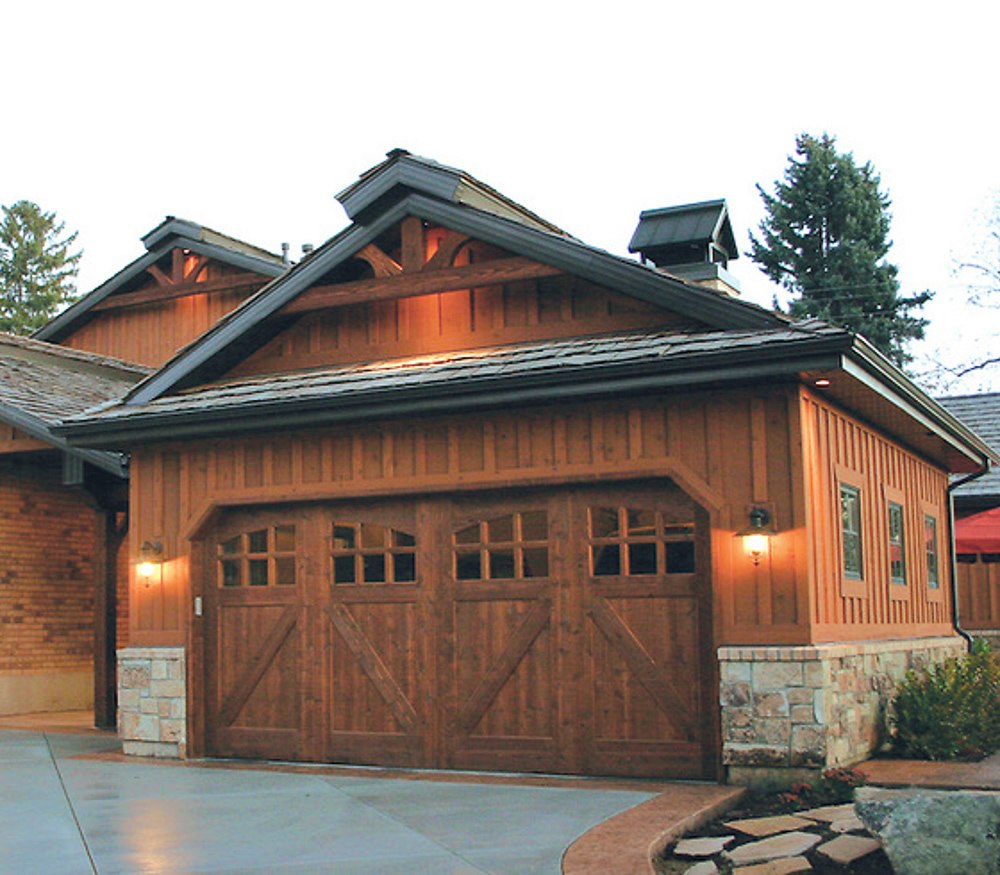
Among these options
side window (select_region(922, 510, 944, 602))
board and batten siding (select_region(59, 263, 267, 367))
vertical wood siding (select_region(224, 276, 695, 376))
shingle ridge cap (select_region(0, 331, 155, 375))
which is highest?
board and batten siding (select_region(59, 263, 267, 367))

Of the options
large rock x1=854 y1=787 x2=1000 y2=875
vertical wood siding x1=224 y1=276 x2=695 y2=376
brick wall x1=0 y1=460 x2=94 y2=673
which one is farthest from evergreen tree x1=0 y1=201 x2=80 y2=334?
large rock x1=854 y1=787 x2=1000 y2=875

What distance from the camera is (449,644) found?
11.3m

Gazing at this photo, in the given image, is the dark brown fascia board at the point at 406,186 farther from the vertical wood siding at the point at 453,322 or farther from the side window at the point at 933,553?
the side window at the point at 933,553

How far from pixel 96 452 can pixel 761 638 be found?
26.5 feet

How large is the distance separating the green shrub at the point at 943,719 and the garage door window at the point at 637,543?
2.46 meters

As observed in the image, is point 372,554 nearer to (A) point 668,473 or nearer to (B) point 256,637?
(B) point 256,637

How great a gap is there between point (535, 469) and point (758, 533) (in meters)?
1.96

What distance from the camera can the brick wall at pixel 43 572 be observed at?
1670cm

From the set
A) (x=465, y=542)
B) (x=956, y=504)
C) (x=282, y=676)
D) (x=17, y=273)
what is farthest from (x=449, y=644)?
(x=17, y=273)

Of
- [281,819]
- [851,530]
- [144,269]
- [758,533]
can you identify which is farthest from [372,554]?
[144,269]

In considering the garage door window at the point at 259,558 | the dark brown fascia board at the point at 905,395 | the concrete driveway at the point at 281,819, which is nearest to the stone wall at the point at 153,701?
the concrete driveway at the point at 281,819

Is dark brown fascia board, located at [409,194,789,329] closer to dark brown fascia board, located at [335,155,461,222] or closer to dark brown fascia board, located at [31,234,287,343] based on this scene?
dark brown fascia board, located at [335,155,461,222]

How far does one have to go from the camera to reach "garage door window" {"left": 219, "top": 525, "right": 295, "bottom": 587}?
12.3 metres

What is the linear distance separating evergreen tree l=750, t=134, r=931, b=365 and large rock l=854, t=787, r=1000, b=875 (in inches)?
1192
